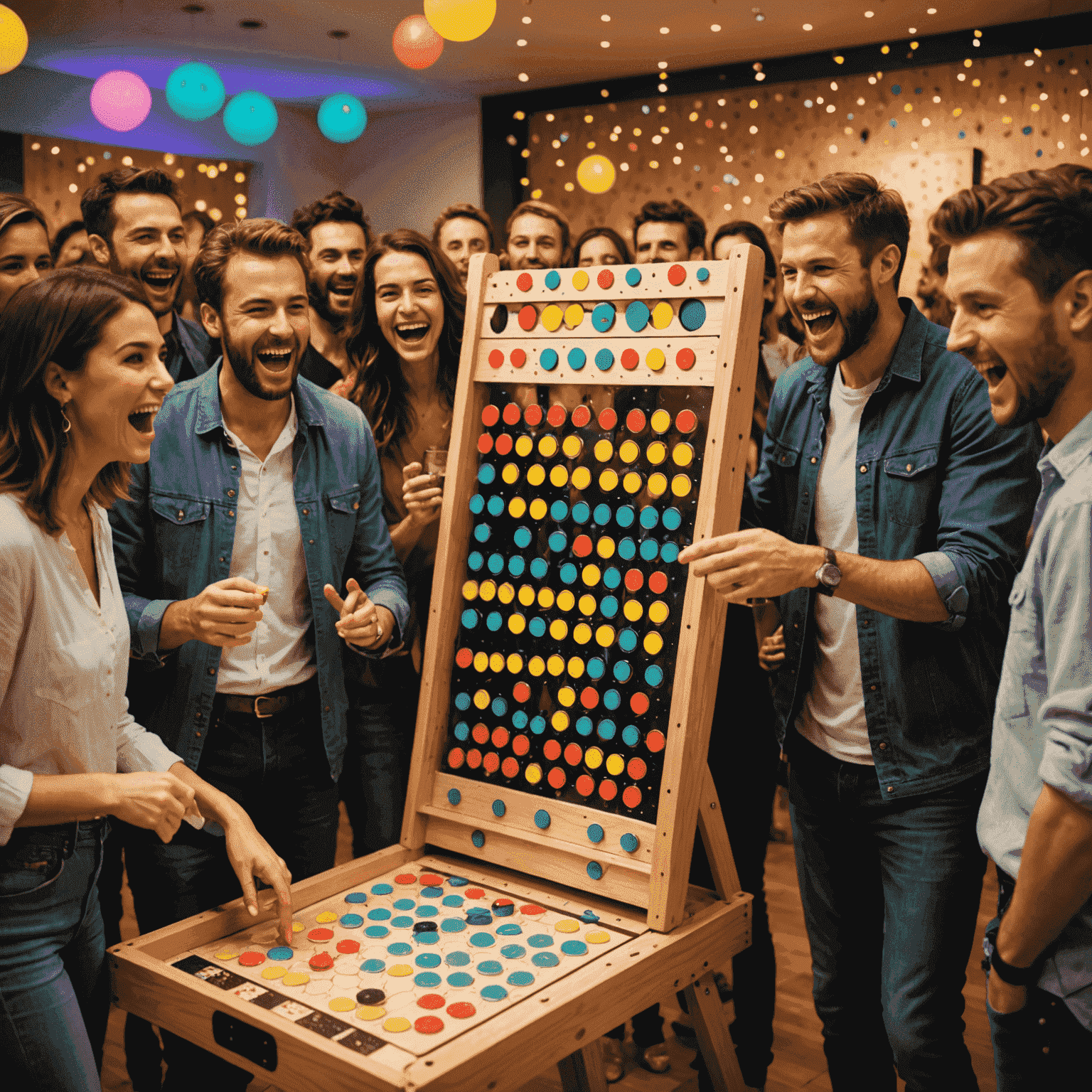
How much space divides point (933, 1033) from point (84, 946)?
1.33 meters

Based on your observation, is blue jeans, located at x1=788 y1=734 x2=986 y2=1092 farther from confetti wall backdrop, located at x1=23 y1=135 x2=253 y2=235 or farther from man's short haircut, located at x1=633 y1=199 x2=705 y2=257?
confetti wall backdrop, located at x1=23 y1=135 x2=253 y2=235

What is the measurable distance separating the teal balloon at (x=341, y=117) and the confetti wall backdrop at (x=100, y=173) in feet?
4.55

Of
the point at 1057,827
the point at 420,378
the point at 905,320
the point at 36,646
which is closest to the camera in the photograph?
the point at 1057,827

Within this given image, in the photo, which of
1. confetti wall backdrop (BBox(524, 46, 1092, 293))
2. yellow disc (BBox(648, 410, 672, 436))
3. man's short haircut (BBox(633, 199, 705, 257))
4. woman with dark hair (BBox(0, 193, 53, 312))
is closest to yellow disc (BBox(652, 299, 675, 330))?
yellow disc (BBox(648, 410, 672, 436))

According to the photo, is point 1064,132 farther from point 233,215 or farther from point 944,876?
point 233,215

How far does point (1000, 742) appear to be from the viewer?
1.37 metres

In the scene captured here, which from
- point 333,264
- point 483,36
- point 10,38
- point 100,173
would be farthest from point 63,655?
point 100,173

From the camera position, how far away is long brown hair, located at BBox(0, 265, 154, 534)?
1503 millimetres

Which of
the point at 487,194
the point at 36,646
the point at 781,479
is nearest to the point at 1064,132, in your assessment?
the point at 487,194

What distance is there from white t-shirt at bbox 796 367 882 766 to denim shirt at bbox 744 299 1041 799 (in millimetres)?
39

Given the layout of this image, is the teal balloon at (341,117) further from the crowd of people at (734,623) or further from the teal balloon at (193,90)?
the crowd of people at (734,623)

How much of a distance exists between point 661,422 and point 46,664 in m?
1.01

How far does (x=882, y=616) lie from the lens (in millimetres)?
1848

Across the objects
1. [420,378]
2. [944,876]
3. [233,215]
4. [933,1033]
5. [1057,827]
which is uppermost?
[233,215]
